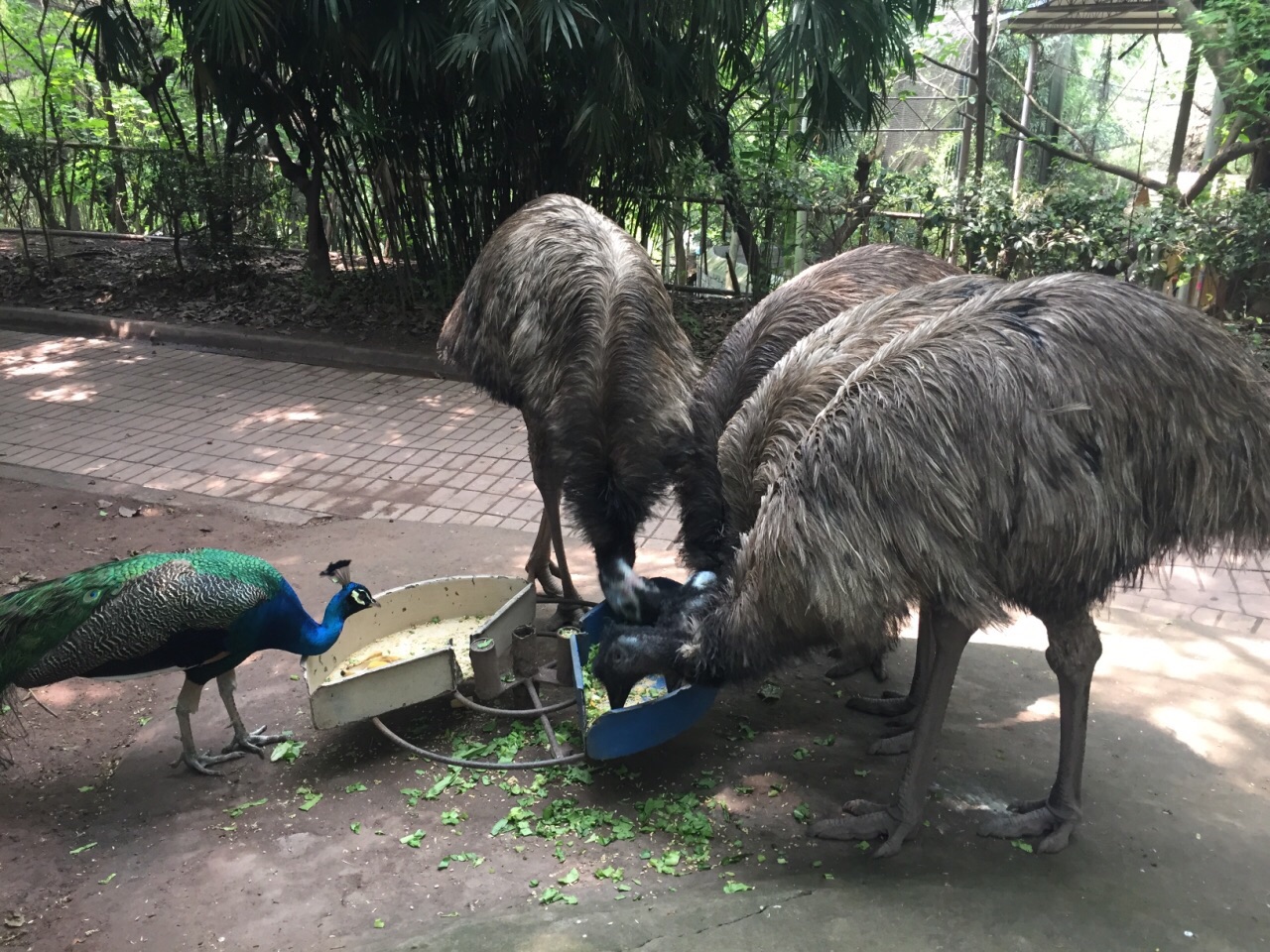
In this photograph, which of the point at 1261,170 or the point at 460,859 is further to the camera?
the point at 1261,170

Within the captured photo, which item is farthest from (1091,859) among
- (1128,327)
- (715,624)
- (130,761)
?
(130,761)

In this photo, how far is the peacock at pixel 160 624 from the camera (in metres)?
2.85

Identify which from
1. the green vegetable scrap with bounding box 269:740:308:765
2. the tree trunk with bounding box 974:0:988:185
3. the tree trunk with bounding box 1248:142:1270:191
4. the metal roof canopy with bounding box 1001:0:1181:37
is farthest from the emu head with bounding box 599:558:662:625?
the metal roof canopy with bounding box 1001:0:1181:37

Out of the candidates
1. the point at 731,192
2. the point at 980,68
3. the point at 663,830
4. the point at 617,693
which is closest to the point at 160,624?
the point at 617,693

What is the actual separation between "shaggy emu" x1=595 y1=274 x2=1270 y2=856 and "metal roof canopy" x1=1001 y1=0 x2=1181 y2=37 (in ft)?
27.2

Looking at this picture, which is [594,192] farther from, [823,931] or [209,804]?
[823,931]

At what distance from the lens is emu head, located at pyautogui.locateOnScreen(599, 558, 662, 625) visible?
3115 millimetres

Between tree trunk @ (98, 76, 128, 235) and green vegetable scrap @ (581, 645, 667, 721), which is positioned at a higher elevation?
tree trunk @ (98, 76, 128, 235)

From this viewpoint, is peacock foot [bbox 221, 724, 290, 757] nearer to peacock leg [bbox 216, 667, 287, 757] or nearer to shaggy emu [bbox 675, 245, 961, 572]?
peacock leg [bbox 216, 667, 287, 757]

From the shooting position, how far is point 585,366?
11.5ft

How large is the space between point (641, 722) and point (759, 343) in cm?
168

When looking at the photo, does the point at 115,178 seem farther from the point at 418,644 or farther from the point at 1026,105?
the point at 1026,105

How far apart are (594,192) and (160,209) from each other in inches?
175

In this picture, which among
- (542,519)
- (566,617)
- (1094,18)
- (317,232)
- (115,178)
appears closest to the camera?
(566,617)
